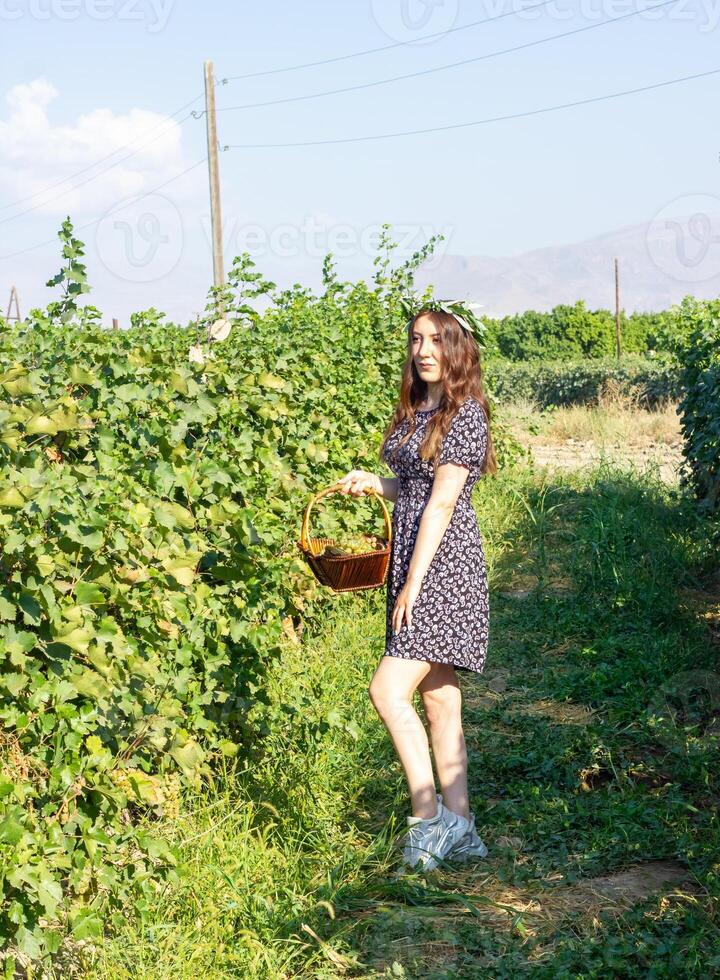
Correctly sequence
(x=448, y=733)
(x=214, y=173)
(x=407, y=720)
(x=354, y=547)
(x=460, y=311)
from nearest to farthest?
(x=407, y=720), (x=448, y=733), (x=460, y=311), (x=354, y=547), (x=214, y=173)

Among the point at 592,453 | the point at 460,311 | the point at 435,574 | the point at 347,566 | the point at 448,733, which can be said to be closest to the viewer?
the point at 435,574

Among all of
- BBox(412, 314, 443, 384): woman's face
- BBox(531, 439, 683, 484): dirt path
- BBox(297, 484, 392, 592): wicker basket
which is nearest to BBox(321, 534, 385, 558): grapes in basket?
BBox(297, 484, 392, 592): wicker basket

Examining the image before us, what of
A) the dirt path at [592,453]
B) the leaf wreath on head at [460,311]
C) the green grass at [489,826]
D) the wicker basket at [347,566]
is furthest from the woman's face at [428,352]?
the dirt path at [592,453]

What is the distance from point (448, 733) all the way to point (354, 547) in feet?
3.45

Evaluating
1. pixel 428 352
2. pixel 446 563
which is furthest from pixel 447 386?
pixel 446 563

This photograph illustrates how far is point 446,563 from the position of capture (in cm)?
396

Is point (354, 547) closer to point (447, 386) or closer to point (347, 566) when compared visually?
point (347, 566)

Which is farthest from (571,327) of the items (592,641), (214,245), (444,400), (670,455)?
(444,400)

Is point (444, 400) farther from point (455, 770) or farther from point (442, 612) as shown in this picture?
point (455, 770)

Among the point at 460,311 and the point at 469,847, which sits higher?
the point at 460,311

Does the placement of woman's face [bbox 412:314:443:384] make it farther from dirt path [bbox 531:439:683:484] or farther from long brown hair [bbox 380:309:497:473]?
dirt path [bbox 531:439:683:484]

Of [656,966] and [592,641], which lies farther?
[592,641]

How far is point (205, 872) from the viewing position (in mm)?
3574

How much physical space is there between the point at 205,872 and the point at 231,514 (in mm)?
1205
